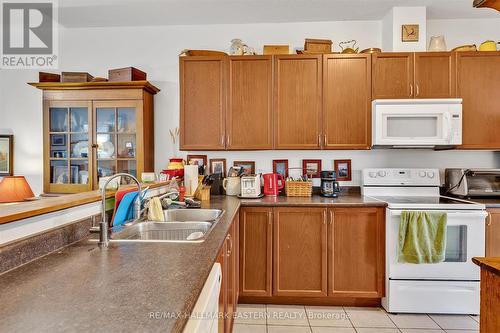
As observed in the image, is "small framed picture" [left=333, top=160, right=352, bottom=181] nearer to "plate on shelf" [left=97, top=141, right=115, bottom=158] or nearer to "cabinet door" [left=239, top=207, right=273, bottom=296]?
"cabinet door" [left=239, top=207, right=273, bottom=296]

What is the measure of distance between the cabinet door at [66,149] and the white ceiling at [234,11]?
926 mm

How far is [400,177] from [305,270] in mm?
1271

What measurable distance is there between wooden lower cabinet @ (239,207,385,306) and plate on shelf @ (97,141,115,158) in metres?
1.46

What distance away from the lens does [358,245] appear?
2551 mm

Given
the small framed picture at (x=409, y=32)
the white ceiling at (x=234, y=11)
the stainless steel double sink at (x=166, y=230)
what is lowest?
the stainless steel double sink at (x=166, y=230)

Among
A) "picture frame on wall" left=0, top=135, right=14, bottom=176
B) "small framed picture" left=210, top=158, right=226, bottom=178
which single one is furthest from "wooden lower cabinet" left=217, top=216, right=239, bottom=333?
"picture frame on wall" left=0, top=135, right=14, bottom=176

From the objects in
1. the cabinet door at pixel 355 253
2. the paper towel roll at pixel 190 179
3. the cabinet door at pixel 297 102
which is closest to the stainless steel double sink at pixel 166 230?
the paper towel roll at pixel 190 179

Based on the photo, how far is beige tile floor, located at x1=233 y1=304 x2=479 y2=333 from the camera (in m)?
2.26

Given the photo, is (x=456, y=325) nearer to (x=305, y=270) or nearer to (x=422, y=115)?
(x=305, y=270)

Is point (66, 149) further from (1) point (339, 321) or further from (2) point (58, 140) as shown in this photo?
(1) point (339, 321)

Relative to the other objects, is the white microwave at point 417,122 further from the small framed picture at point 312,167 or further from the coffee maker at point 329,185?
the small framed picture at point 312,167

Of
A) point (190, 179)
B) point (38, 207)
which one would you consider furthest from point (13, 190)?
point (38, 207)

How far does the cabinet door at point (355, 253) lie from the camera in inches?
99.8

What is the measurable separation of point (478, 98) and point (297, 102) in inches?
62.4
